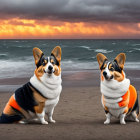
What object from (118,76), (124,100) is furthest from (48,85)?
(124,100)

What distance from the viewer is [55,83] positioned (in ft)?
21.6

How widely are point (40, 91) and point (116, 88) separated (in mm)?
1726

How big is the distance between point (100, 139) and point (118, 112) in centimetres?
110

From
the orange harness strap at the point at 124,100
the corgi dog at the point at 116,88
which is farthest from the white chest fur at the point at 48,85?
the orange harness strap at the point at 124,100

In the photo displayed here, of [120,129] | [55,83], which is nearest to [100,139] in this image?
[120,129]

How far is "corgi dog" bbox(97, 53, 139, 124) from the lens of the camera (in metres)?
6.40

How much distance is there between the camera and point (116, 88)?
6.45 metres

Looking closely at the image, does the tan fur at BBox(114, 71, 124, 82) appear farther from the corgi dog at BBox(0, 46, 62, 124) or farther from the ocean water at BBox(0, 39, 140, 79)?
the ocean water at BBox(0, 39, 140, 79)

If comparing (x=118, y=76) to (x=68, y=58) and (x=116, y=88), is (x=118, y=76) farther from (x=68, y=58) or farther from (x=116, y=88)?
(x=68, y=58)

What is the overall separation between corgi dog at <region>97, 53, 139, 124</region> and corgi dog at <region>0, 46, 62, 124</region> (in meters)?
1.05

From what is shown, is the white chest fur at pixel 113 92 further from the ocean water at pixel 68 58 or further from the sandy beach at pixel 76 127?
the ocean water at pixel 68 58

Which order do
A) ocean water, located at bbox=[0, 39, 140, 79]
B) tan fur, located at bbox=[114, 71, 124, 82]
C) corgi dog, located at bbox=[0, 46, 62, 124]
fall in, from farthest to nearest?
ocean water, located at bbox=[0, 39, 140, 79] → corgi dog, located at bbox=[0, 46, 62, 124] → tan fur, located at bbox=[114, 71, 124, 82]

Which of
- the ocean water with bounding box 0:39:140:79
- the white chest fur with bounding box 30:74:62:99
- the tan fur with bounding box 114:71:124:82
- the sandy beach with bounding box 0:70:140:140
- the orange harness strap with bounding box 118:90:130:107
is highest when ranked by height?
the ocean water with bounding box 0:39:140:79

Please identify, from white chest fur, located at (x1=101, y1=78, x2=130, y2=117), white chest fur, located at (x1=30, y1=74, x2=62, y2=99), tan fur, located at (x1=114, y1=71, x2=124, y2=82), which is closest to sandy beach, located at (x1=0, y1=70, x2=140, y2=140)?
white chest fur, located at (x1=101, y1=78, x2=130, y2=117)
